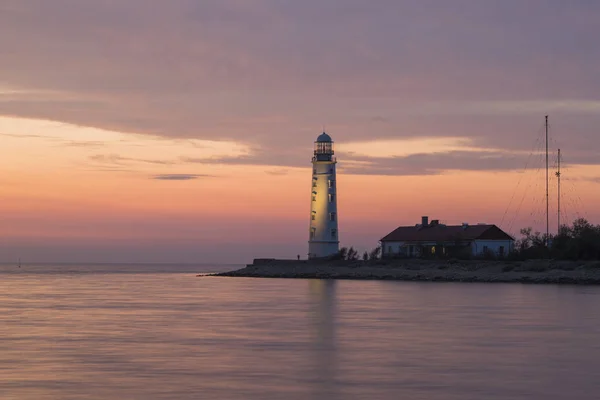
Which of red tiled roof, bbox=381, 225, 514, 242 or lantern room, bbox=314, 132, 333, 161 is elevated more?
lantern room, bbox=314, 132, 333, 161

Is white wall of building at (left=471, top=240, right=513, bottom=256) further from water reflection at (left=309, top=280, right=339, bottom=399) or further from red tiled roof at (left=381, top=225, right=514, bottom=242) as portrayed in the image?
water reflection at (left=309, top=280, right=339, bottom=399)

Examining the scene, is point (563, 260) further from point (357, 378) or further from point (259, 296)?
point (357, 378)

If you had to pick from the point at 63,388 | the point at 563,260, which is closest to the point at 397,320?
the point at 63,388

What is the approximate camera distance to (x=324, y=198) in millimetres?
76688

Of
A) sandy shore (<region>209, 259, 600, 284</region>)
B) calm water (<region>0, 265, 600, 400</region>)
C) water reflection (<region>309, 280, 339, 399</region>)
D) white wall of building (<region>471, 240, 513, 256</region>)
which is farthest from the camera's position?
white wall of building (<region>471, 240, 513, 256</region>)

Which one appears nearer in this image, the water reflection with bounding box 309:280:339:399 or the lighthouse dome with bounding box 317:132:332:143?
the water reflection with bounding box 309:280:339:399

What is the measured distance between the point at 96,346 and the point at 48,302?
21.3 m

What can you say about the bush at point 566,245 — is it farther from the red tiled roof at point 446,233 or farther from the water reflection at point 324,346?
the water reflection at point 324,346

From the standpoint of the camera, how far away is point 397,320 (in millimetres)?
34812

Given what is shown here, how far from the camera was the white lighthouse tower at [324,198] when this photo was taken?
7669 centimetres

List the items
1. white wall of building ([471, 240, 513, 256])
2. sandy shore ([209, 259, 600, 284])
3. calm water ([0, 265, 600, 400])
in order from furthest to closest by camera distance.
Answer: white wall of building ([471, 240, 513, 256]) < sandy shore ([209, 259, 600, 284]) < calm water ([0, 265, 600, 400])

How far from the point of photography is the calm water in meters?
19.0

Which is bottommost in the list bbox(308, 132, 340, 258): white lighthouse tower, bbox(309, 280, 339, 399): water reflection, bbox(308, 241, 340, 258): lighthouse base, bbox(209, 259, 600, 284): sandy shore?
bbox(309, 280, 339, 399): water reflection

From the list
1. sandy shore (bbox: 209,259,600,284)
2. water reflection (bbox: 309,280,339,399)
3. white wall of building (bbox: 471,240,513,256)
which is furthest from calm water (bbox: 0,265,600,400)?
white wall of building (bbox: 471,240,513,256)
